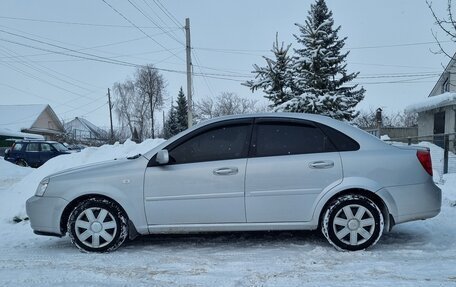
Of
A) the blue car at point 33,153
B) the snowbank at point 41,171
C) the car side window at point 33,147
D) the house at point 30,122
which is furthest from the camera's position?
the house at point 30,122

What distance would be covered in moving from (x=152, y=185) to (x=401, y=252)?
287 centimetres

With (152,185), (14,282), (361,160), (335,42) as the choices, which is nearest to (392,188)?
(361,160)

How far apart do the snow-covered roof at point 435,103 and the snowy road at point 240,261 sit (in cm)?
1464

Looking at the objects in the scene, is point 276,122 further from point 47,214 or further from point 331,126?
point 47,214

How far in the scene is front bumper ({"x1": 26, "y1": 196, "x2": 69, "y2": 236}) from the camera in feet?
15.3

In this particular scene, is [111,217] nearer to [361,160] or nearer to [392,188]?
[361,160]

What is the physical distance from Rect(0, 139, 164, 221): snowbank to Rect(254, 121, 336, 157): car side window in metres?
4.33

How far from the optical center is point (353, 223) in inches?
173

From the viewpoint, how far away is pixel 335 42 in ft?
70.1

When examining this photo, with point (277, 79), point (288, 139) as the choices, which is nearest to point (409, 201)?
point (288, 139)

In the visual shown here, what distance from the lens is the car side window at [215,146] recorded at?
4641 millimetres

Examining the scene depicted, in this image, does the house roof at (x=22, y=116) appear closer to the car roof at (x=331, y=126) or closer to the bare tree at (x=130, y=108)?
the bare tree at (x=130, y=108)

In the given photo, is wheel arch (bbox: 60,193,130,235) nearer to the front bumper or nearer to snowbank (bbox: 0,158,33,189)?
the front bumper

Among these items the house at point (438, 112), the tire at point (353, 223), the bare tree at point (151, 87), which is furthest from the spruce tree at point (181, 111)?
the tire at point (353, 223)
